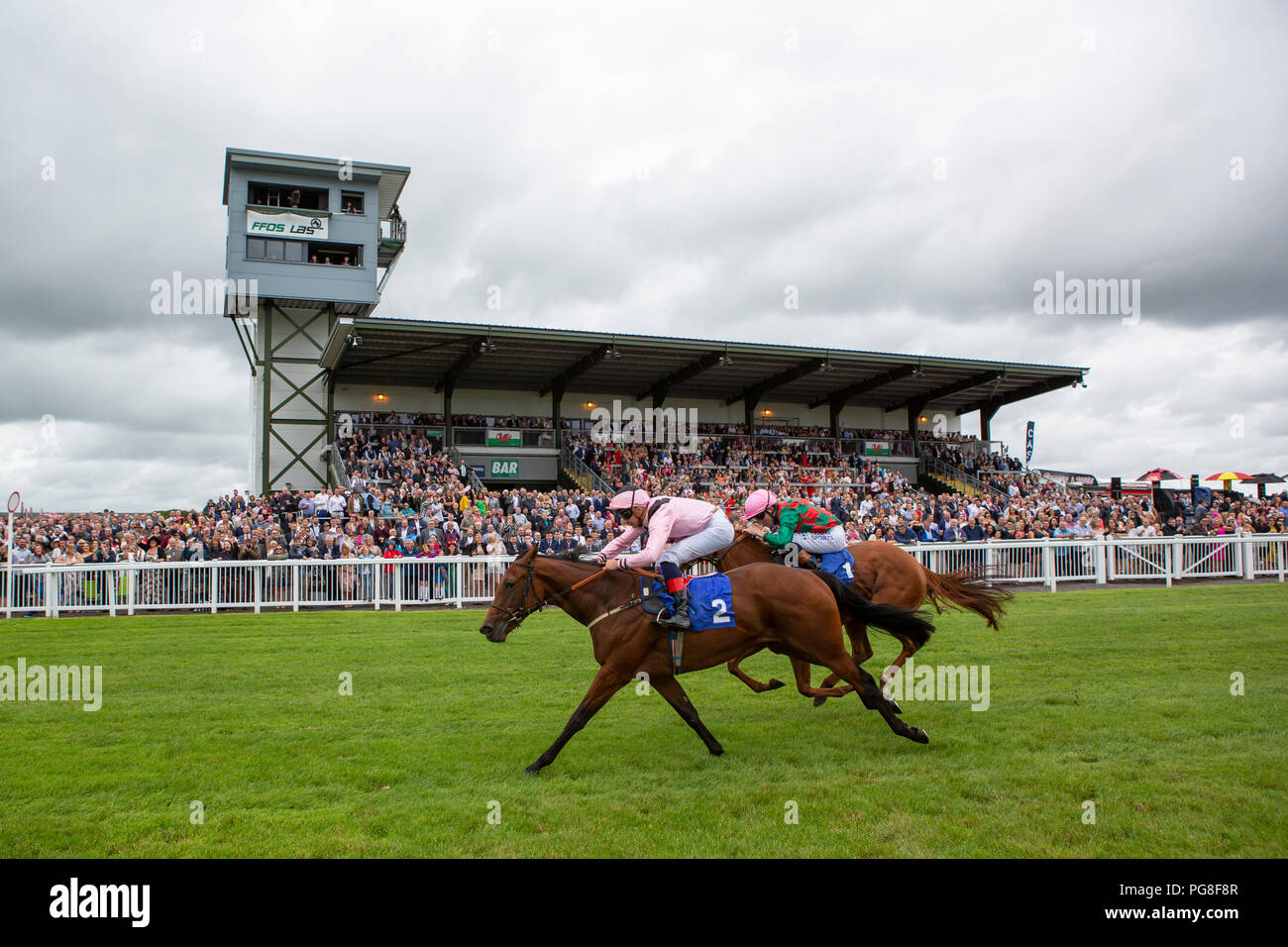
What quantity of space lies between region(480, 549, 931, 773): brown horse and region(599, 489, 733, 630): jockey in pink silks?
21 centimetres

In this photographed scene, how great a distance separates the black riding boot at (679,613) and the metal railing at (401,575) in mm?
9418

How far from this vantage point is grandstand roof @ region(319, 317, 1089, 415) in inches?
1103

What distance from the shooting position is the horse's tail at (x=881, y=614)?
640 centimetres

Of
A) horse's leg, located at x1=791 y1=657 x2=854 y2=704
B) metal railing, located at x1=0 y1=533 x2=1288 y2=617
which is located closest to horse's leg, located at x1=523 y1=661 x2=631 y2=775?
horse's leg, located at x1=791 y1=657 x2=854 y2=704

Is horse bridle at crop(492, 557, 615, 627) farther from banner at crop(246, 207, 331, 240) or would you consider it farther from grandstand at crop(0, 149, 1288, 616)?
banner at crop(246, 207, 331, 240)

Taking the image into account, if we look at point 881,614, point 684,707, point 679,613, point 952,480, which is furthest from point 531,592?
point 952,480

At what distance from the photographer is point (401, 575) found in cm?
1600

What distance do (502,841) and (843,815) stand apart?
184 cm

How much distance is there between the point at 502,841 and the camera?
4.27 m

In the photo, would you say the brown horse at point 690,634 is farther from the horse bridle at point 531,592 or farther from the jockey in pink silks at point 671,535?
the jockey in pink silks at point 671,535
